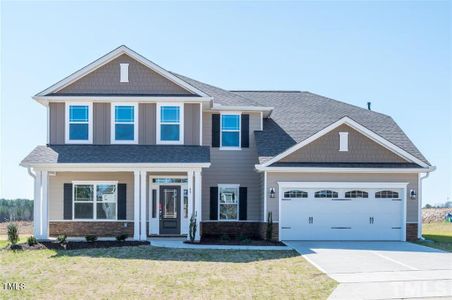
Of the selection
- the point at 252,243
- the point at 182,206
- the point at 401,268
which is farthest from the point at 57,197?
the point at 401,268

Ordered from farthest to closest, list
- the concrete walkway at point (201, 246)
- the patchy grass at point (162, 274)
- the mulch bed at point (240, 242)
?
the mulch bed at point (240, 242) → the concrete walkway at point (201, 246) → the patchy grass at point (162, 274)

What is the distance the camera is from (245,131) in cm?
2409

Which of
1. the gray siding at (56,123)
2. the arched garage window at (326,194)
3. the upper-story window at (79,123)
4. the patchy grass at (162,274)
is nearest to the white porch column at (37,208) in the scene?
the gray siding at (56,123)

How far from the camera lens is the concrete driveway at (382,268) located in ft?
36.9

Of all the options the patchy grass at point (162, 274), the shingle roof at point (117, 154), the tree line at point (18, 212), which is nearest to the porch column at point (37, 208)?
the shingle roof at point (117, 154)

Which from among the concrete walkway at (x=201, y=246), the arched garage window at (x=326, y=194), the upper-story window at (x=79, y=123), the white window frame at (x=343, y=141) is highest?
the upper-story window at (x=79, y=123)

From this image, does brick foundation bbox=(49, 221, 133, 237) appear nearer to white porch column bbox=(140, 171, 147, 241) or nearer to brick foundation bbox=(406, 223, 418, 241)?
white porch column bbox=(140, 171, 147, 241)

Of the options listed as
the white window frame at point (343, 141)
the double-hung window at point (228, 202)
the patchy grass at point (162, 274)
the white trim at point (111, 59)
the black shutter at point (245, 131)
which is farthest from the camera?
the black shutter at point (245, 131)

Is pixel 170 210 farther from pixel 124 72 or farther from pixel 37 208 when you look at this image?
pixel 124 72

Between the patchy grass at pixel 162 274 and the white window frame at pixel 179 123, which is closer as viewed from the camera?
the patchy grass at pixel 162 274

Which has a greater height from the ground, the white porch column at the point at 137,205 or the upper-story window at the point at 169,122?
the upper-story window at the point at 169,122

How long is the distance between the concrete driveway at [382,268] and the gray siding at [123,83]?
8111 mm

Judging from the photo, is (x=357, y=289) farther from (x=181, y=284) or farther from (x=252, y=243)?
(x=252, y=243)

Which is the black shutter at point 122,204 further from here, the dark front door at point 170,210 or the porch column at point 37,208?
the porch column at point 37,208
